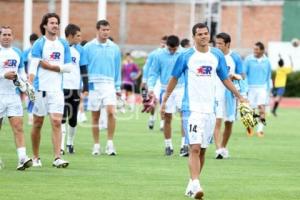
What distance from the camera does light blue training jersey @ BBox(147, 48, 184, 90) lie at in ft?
71.4

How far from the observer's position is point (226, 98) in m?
20.9

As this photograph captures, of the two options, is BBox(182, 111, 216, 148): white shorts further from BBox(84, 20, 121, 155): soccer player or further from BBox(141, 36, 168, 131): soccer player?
BBox(84, 20, 121, 155): soccer player

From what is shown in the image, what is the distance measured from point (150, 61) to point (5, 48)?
7.09m

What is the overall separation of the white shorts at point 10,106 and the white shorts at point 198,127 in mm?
3618

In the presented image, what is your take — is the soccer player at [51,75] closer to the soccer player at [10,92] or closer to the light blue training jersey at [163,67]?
the soccer player at [10,92]

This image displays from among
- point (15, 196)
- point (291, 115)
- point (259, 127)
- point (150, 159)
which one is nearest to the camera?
point (15, 196)

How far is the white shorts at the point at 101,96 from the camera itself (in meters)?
20.4

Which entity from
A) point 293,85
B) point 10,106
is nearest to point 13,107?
point 10,106

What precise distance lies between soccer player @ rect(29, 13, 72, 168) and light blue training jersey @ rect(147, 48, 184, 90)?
4.80 m

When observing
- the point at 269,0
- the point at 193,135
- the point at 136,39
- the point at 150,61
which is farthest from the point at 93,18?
the point at 193,135

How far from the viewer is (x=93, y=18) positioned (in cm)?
6606

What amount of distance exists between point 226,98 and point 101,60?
259 centimetres

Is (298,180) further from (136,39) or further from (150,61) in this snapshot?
(136,39)

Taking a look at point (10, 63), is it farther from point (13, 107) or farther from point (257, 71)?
point (257, 71)
